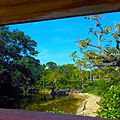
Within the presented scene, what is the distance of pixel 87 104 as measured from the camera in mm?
5293

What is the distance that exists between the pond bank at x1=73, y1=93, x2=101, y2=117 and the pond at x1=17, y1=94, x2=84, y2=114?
84 millimetres

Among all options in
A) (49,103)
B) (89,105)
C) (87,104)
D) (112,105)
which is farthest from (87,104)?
(112,105)

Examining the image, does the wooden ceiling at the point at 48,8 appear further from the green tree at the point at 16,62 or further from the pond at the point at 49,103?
the green tree at the point at 16,62

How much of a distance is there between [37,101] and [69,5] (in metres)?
5.76

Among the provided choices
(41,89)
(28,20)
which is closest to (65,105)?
(41,89)

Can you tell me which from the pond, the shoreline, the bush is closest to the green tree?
the pond

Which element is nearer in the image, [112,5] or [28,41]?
[112,5]

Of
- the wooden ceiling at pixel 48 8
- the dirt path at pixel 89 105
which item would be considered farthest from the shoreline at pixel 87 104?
the wooden ceiling at pixel 48 8

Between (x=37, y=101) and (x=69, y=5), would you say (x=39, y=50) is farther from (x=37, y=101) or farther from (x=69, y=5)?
(x=69, y=5)

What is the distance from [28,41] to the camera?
23.0 feet

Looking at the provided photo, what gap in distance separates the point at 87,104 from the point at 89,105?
17 cm

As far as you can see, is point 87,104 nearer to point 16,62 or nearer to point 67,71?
point 67,71

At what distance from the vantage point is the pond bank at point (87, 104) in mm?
4812

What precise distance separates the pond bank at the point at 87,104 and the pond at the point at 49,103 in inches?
3.3
